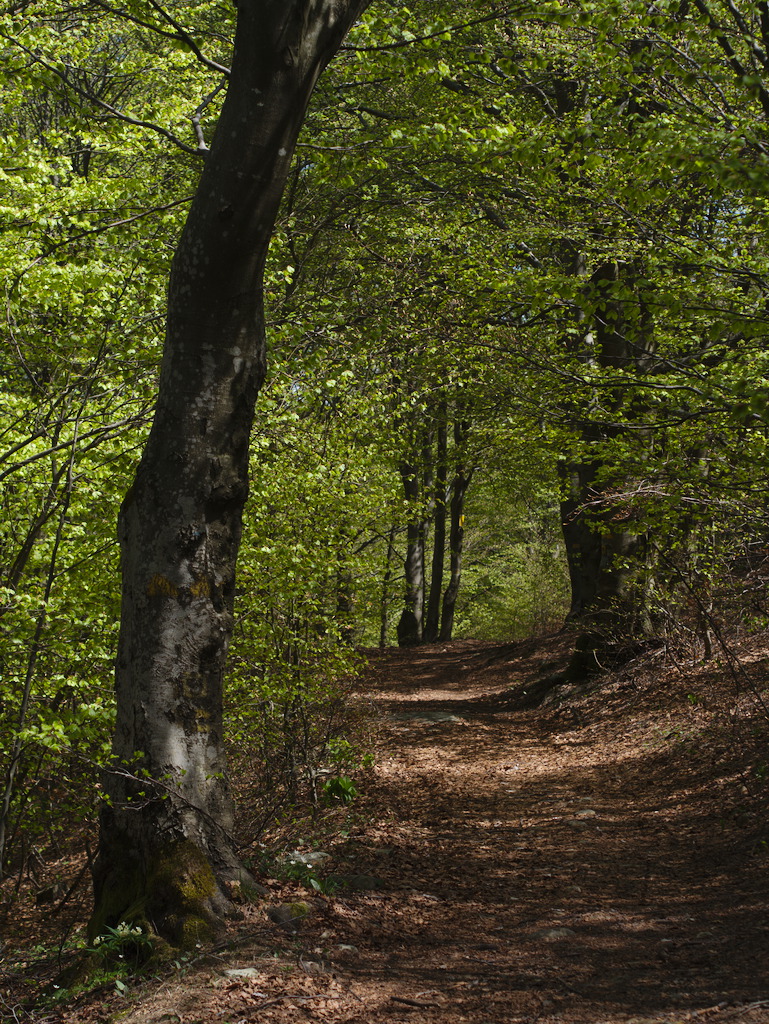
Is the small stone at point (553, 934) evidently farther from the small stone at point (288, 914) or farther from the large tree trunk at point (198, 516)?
the large tree trunk at point (198, 516)

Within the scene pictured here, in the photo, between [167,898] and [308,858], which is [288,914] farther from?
[308,858]

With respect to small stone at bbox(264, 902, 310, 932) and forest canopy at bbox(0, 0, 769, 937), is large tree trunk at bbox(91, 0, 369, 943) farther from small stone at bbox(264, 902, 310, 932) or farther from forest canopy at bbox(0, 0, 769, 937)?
small stone at bbox(264, 902, 310, 932)

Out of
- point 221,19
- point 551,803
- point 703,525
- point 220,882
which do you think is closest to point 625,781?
point 551,803

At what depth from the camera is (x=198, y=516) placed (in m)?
4.27

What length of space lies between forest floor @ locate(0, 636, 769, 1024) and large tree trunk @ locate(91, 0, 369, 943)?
0.53 metres

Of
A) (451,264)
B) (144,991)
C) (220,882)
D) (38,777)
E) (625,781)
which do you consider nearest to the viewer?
(144,991)

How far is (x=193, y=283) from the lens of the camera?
4.25 meters

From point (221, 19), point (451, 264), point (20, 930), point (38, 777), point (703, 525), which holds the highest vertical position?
point (221, 19)

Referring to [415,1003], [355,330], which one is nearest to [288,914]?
[415,1003]

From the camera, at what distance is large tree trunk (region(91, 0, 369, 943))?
4.09m

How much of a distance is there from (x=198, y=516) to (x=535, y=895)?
126 inches

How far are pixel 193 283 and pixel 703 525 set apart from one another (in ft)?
19.0

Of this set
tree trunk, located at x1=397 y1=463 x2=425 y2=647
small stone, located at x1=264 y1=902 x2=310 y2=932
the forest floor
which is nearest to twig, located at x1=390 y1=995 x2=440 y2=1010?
the forest floor

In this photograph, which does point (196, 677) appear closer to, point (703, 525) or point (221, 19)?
point (703, 525)
